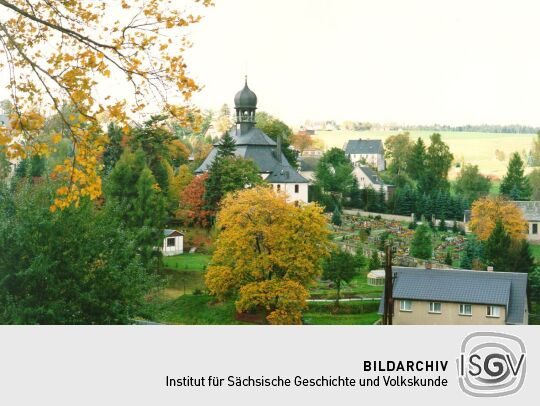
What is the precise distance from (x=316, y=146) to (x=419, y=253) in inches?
88.3

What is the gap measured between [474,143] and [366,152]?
5.27 feet

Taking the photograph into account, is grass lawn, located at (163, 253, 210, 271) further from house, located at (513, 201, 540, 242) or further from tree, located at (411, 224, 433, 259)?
house, located at (513, 201, 540, 242)

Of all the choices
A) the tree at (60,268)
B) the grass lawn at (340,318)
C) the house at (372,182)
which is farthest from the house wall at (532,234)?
the tree at (60,268)

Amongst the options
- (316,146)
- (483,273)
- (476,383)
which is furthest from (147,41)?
(316,146)

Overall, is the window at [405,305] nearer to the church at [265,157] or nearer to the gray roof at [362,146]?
the church at [265,157]

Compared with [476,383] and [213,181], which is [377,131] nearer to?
[213,181]

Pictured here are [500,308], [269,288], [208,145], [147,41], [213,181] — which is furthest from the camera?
[208,145]

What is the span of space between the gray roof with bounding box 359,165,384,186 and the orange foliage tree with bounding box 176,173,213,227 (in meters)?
2.35

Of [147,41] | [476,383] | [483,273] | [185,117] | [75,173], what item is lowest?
[476,383]

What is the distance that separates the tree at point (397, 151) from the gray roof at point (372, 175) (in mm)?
274

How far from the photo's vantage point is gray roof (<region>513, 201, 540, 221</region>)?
33.4 ft

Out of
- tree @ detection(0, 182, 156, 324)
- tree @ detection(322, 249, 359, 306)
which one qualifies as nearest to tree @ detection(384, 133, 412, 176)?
tree @ detection(322, 249, 359, 306)

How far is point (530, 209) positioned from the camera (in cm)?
1033

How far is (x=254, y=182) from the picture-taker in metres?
10.7
